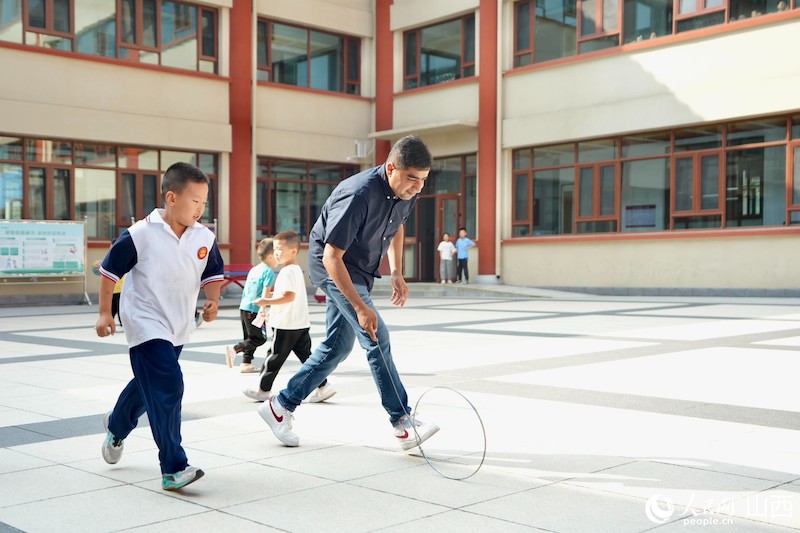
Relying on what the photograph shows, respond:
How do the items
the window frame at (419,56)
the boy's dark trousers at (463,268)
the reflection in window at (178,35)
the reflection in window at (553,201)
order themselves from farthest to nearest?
the window frame at (419,56) < the boy's dark trousers at (463,268) < the reflection in window at (553,201) < the reflection in window at (178,35)

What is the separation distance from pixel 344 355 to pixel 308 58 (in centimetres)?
2321

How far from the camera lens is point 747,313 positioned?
583 inches

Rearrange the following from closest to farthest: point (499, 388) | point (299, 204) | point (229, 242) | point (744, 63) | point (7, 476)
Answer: point (7, 476), point (499, 388), point (744, 63), point (229, 242), point (299, 204)

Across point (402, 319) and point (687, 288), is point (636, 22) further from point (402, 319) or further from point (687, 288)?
point (402, 319)

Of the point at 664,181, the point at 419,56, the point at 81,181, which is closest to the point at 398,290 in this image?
the point at 664,181

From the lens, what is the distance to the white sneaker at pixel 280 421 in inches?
188

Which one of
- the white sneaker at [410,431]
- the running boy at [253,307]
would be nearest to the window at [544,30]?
the running boy at [253,307]

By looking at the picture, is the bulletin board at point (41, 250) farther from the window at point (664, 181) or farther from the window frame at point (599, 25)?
the window frame at point (599, 25)

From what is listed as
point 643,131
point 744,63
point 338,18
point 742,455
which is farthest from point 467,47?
point 742,455

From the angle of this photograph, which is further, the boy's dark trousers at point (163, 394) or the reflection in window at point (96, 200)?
the reflection in window at point (96, 200)

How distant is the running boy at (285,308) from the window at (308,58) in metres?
20.3

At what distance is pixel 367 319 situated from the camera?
14.6ft

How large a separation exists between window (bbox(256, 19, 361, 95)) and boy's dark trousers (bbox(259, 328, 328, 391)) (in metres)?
20.2

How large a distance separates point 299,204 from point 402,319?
12806 mm
